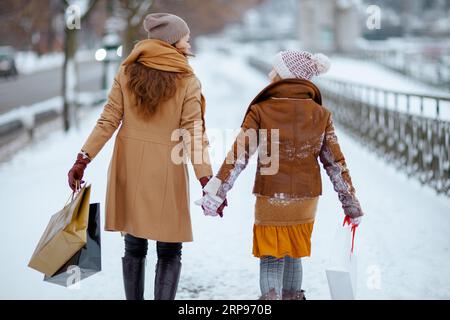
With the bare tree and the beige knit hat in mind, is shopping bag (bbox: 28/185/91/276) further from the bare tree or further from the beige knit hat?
the bare tree

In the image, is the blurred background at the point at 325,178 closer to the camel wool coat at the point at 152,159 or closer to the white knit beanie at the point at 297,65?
the camel wool coat at the point at 152,159

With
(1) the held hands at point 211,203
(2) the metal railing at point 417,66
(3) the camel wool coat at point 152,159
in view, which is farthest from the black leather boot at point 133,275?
(2) the metal railing at point 417,66

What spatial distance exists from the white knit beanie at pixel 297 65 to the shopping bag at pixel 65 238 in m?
1.23

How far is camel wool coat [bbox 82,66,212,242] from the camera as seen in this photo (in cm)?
394

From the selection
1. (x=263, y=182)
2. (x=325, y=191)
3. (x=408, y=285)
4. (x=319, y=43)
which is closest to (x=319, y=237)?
(x=408, y=285)

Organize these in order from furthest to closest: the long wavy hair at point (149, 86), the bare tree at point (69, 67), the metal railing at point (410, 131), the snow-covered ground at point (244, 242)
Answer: the bare tree at point (69, 67)
the metal railing at point (410, 131)
the snow-covered ground at point (244, 242)
the long wavy hair at point (149, 86)

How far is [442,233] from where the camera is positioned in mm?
6488

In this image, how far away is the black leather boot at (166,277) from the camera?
4.07 metres

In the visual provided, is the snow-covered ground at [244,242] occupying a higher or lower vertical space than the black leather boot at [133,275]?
lower

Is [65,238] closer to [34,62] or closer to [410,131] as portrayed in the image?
[410,131]

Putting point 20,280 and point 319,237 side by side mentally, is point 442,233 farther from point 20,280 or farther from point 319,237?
point 20,280

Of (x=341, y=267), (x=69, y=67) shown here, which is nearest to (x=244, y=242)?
(x=341, y=267)

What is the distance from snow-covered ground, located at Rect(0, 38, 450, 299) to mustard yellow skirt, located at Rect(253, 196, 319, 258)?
3.03 feet

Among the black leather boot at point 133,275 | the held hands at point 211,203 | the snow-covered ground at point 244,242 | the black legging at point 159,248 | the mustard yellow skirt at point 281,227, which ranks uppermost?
the held hands at point 211,203
